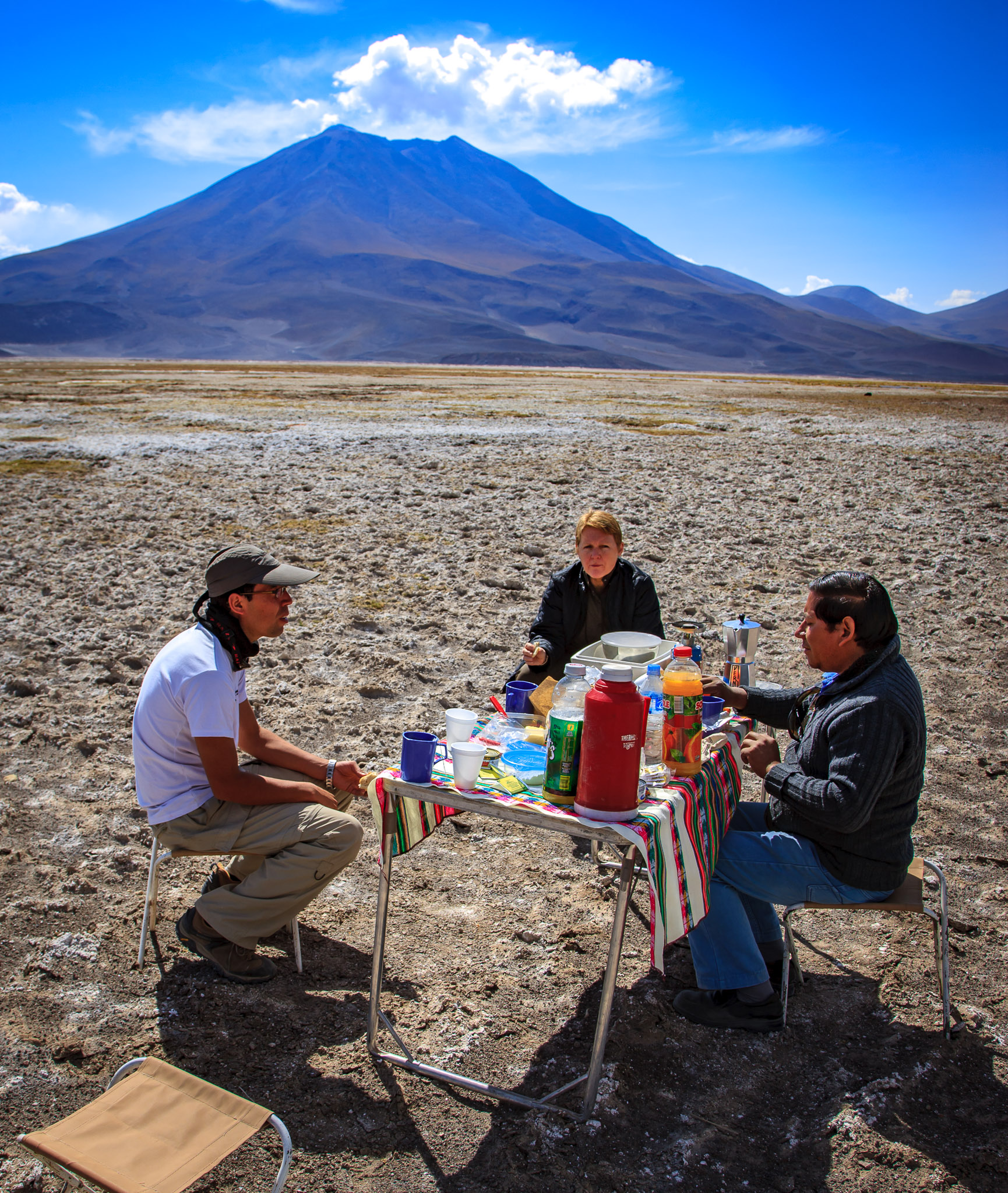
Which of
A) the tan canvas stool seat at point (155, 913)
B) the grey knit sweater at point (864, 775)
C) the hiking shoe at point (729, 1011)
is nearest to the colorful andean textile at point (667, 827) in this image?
the grey knit sweater at point (864, 775)

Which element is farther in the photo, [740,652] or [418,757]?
[740,652]

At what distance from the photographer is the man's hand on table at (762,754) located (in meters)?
3.06

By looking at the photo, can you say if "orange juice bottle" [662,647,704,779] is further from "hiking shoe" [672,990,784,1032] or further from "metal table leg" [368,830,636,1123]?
"hiking shoe" [672,990,784,1032]

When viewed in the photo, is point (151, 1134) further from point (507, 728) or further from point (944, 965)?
point (944, 965)

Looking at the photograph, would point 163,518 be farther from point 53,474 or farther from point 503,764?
point 503,764

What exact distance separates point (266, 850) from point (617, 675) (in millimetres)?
1529

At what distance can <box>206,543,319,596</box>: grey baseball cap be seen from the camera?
3209 millimetres

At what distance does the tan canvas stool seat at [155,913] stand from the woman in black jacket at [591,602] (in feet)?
5.71

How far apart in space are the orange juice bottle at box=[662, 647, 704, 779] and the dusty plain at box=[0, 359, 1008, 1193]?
0.98m

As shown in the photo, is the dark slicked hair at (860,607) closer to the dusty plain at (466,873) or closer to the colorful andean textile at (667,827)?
the colorful andean textile at (667,827)

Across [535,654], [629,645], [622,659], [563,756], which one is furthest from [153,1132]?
[535,654]

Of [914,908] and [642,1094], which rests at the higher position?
[914,908]

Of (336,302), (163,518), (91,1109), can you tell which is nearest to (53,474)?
(163,518)

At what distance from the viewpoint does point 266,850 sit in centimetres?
321
